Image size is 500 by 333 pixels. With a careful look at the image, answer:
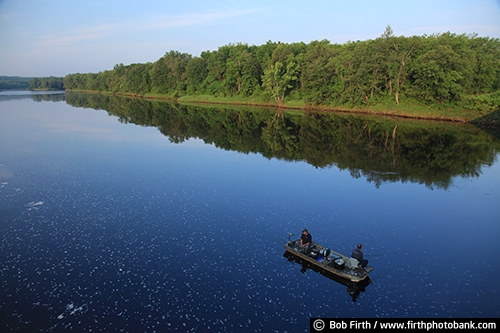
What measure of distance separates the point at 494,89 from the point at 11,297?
8144 cm

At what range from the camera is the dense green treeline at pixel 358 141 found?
1300 inches

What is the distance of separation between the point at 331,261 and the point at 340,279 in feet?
2.77

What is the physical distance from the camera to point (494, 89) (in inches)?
2660

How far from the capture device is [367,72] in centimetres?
7044

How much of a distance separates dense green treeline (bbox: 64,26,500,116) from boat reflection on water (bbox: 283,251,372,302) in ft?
186

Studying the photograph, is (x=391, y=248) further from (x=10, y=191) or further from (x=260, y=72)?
(x=260, y=72)

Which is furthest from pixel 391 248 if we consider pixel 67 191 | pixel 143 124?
pixel 143 124

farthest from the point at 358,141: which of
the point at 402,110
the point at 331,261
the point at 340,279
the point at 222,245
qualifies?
the point at 340,279

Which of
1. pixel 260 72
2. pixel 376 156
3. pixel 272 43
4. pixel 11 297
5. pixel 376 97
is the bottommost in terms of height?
pixel 11 297

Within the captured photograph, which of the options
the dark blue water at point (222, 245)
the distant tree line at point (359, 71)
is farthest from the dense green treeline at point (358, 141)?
the distant tree line at point (359, 71)

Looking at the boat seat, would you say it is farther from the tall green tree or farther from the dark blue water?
the tall green tree

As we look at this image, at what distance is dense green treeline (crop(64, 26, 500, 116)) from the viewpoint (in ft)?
202

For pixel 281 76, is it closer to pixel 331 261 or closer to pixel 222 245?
pixel 222 245

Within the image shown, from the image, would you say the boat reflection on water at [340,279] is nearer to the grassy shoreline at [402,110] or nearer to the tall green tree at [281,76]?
the grassy shoreline at [402,110]
